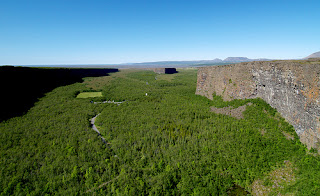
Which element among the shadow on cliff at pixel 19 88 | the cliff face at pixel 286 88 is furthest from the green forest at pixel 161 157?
the shadow on cliff at pixel 19 88

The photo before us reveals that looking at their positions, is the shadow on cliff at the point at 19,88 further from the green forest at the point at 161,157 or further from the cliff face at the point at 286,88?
the cliff face at the point at 286,88

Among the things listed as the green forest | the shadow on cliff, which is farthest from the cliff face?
the shadow on cliff

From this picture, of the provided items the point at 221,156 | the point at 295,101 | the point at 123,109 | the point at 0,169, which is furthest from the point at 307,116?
the point at 0,169

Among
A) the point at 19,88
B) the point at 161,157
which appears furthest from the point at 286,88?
the point at 19,88

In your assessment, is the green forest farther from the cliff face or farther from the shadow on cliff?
the shadow on cliff

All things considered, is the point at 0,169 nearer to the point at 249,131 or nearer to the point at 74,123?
the point at 74,123

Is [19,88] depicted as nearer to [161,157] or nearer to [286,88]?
[161,157]
